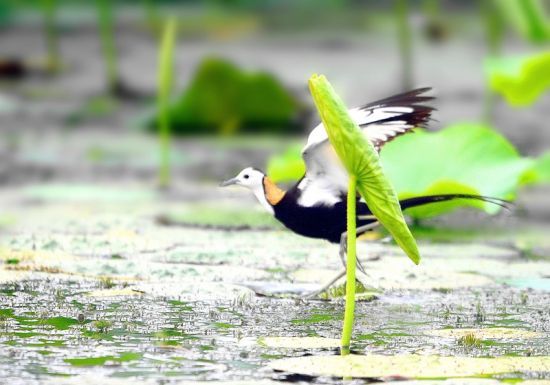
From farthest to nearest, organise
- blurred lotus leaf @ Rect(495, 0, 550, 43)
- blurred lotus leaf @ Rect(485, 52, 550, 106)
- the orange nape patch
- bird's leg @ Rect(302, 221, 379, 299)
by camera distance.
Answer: blurred lotus leaf @ Rect(495, 0, 550, 43)
blurred lotus leaf @ Rect(485, 52, 550, 106)
the orange nape patch
bird's leg @ Rect(302, 221, 379, 299)

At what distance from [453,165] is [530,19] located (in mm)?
1503

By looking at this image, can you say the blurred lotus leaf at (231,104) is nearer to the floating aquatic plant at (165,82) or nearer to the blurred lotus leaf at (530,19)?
the floating aquatic plant at (165,82)

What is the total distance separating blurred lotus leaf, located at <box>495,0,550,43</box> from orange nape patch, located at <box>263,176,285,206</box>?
2876 millimetres

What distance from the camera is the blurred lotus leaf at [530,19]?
5680 millimetres

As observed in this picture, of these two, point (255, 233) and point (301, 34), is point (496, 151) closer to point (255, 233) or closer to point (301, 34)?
point (255, 233)

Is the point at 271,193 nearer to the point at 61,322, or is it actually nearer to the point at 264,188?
the point at 264,188

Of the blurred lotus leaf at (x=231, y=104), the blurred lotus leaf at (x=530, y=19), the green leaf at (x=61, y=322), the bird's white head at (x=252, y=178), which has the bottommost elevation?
the green leaf at (x=61, y=322)

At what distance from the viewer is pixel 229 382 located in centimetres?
230

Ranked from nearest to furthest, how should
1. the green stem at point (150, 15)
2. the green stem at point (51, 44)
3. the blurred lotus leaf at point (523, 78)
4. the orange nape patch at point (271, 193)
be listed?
the orange nape patch at point (271, 193)
the blurred lotus leaf at point (523, 78)
the green stem at point (51, 44)
the green stem at point (150, 15)

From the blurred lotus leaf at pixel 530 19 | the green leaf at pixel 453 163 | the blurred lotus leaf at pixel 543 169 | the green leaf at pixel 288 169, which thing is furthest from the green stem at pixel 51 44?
the blurred lotus leaf at pixel 543 169

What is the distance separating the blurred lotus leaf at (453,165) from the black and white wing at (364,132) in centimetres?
100

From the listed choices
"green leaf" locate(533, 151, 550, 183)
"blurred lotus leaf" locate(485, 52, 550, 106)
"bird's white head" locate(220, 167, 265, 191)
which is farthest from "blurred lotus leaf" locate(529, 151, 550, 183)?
"bird's white head" locate(220, 167, 265, 191)

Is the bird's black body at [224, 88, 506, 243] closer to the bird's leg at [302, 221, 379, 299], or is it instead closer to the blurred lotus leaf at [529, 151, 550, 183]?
the bird's leg at [302, 221, 379, 299]

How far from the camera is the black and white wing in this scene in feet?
9.29
